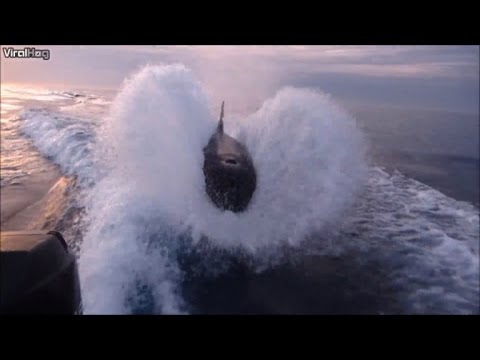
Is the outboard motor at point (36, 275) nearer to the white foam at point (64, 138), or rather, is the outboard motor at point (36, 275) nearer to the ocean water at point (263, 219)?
the ocean water at point (263, 219)

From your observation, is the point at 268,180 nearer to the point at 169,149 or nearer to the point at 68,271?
the point at 169,149

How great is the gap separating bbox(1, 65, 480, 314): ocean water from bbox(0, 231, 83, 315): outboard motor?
107 inches

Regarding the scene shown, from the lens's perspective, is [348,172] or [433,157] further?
[433,157]

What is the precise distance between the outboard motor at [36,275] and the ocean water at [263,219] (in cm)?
272

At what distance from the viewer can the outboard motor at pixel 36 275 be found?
342cm

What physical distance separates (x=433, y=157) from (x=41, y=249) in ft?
75.1

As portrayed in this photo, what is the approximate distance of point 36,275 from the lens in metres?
3.54

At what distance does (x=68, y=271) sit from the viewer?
3.93 meters

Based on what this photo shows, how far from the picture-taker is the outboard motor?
11.2 feet

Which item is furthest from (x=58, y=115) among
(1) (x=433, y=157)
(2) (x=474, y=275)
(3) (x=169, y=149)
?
(2) (x=474, y=275)

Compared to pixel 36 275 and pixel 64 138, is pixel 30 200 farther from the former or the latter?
pixel 64 138

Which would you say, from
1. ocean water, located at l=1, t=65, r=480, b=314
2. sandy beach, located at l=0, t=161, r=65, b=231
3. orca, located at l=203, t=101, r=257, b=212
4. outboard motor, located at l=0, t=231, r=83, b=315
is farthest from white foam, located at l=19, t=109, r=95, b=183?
outboard motor, located at l=0, t=231, r=83, b=315

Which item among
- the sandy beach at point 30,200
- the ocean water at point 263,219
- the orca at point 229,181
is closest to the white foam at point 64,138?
the ocean water at point 263,219

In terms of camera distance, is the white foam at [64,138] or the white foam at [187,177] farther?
the white foam at [64,138]
